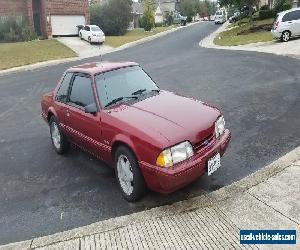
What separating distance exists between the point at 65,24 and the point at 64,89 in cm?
4083

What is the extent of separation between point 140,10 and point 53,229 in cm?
8101

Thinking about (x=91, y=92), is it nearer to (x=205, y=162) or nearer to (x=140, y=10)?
(x=205, y=162)

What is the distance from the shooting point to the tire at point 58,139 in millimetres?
7395

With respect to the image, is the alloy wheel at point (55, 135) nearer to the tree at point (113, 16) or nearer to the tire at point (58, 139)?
the tire at point (58, 139)

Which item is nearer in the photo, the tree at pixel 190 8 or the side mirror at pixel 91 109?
Result: the side mirror at pixel 91 109

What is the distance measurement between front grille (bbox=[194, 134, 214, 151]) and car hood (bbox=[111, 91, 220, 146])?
0.05 metres

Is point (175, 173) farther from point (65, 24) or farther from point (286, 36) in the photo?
point (65, 24)

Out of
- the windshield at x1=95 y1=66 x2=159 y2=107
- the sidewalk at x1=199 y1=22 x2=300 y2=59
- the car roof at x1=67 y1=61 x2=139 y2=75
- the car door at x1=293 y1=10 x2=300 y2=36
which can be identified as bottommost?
the sidewalk at x1=199 y1=22 x2=300 y2=59

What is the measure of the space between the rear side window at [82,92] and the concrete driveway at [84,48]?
23753 mm

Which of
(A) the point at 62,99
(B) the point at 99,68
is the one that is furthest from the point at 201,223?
(A) the point at 62,99

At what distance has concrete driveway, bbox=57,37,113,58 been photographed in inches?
1231

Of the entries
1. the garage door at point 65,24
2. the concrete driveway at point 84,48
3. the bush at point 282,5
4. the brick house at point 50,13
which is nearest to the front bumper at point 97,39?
the concrete driveway at point 84,48

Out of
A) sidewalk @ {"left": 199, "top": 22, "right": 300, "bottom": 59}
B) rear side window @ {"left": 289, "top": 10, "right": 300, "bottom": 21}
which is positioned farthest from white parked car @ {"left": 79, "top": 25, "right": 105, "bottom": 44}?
rear side window @ {"left": 289, "top": 10, "right": 300, "bottom": 21}

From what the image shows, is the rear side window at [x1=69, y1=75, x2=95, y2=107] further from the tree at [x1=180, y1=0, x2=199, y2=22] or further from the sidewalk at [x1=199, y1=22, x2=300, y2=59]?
the tree at [x1=180, y1=0, x2=199, y2=22]
